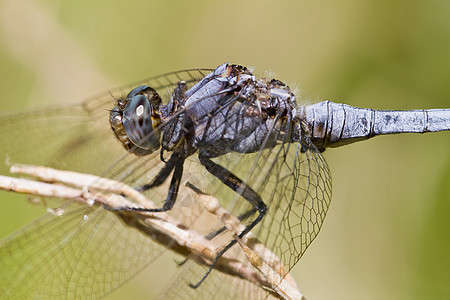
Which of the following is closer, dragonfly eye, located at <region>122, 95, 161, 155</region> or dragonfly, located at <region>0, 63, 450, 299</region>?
dragonfly, located at <region>0, 63, 450, 299</region>

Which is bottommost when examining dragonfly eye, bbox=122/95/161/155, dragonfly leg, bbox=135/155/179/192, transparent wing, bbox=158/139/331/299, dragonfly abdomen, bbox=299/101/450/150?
transparent wing, bbox=158/139/331/299

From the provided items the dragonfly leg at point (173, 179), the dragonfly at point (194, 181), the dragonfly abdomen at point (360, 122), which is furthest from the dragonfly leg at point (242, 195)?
the dragonfly abdomen at point (360, 122)

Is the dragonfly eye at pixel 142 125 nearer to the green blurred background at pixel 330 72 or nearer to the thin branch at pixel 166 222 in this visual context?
the thin branch at pixel 166 222

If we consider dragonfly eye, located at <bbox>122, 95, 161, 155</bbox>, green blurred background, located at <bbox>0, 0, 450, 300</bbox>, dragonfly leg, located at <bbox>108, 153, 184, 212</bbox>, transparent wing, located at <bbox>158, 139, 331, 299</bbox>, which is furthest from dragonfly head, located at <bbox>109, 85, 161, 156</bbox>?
green blurred background, located at <bbox>0, 0, 450, 300</bbox>

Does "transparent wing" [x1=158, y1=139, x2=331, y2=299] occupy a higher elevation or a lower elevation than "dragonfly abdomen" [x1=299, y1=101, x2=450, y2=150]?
lower

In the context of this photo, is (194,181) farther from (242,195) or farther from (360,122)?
(360,122)

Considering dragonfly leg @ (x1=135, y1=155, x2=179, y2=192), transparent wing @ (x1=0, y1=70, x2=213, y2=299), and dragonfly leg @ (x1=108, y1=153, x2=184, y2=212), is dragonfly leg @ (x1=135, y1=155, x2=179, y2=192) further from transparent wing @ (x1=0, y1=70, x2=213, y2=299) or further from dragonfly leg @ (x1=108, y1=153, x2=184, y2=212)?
transparent wing @ (x1=0, y1=70, x2=213, y2=299)
